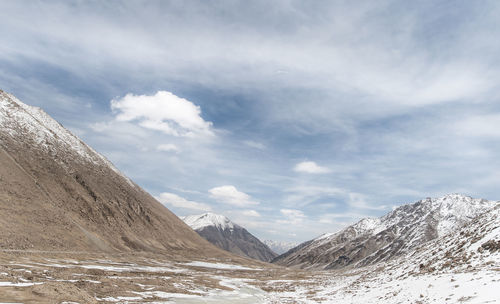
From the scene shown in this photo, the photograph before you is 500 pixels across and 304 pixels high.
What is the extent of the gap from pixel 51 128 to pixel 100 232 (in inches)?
3165

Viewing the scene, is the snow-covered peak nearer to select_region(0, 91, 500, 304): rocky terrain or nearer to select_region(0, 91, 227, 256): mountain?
select_region(0, 91, 227, 256): mountain

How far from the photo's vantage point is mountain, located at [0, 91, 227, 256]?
274 feet

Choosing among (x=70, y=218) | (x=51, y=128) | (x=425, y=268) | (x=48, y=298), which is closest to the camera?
(x=48, y=298)

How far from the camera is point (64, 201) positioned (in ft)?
377

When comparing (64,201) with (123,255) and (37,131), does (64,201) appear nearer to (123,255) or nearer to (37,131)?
(123,255)

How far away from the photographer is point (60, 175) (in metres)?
126

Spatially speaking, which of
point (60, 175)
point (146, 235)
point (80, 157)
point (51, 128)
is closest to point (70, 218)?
point (60, 175)

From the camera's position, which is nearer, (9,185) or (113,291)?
(113,291)

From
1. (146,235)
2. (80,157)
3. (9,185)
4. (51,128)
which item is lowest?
(146,235)

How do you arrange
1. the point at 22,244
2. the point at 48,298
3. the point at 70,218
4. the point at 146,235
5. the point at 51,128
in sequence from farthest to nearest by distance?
the point at 51,128 → the point at 146,235 → the point at 70,218 → the point at 22,244 → the point at 48,298

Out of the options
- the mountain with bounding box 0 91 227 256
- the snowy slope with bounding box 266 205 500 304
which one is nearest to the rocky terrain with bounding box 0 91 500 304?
the snowy slope with bounding box 266 205 500 304

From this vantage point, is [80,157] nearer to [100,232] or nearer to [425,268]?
[100,232]

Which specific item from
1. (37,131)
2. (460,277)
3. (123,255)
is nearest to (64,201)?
(123,255)

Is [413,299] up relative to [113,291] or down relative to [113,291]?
up
